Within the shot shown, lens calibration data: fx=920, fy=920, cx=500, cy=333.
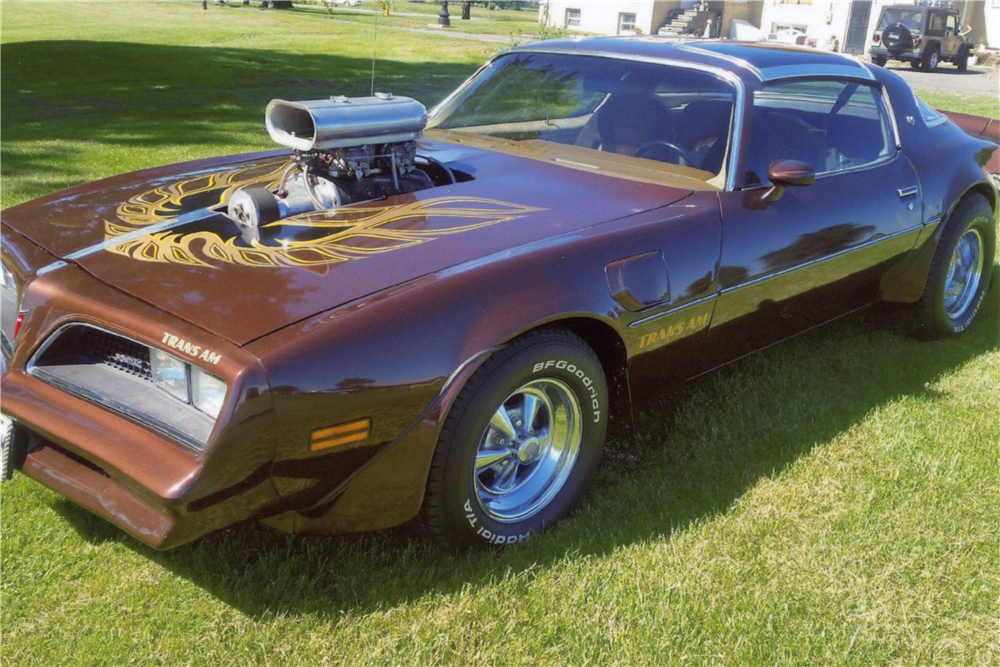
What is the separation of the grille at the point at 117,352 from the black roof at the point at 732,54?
2.34 metres

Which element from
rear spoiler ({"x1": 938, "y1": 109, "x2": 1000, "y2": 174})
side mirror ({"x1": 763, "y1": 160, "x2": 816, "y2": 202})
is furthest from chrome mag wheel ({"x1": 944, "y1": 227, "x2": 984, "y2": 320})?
side mirror ({"x1": 763, "y1": 160, "x2": 816, "y2": 202})

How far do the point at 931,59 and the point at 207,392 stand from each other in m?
28.4

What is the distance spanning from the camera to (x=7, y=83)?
458 inches

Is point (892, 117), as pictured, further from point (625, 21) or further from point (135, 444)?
point (625, 21)

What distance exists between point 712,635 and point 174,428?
1.50m

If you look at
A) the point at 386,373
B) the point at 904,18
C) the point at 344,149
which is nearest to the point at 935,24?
the point at 904,18

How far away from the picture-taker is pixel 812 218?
355 cm

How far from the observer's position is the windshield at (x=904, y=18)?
26.5 metres

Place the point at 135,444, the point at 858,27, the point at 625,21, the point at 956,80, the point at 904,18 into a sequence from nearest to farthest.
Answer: the point at 135,444, the point at 956,80, the point at 904,18, the point at 858,27, the point at 625,21

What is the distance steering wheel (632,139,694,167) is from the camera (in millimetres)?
3488

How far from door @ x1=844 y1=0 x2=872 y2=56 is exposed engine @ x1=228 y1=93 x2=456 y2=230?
3092cm

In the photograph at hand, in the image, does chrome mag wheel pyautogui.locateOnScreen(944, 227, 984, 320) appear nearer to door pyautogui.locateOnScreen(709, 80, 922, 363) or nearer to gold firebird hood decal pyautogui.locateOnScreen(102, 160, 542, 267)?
door pyautogui.locateOnScreen(709, 80, 922, 363)

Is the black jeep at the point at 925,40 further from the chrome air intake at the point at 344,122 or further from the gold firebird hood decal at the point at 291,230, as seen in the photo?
the gold firebird hood decal at the point at 291,230

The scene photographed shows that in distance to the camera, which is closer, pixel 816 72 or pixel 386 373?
pixel 386 373
